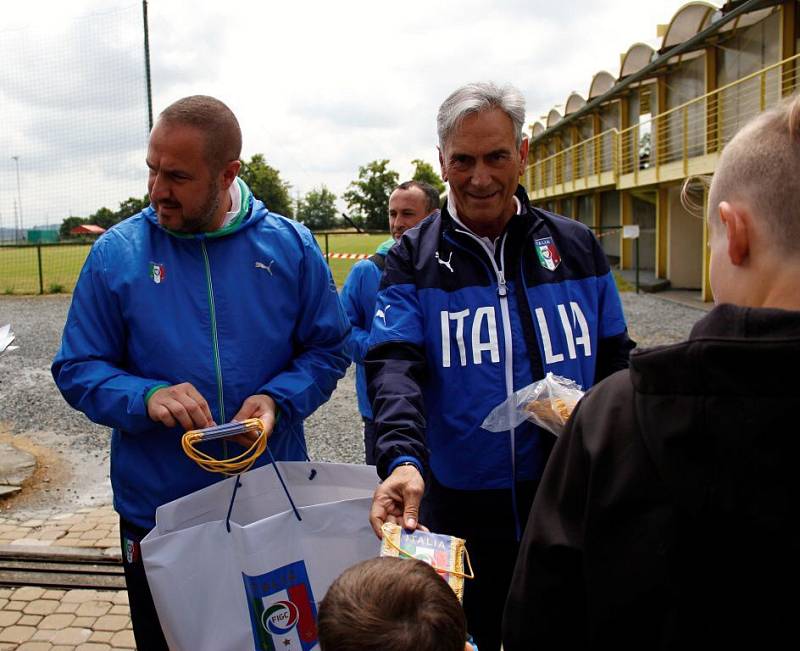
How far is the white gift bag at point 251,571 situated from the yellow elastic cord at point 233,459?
0.08 meters

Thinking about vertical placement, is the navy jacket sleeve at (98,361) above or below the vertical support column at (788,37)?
below

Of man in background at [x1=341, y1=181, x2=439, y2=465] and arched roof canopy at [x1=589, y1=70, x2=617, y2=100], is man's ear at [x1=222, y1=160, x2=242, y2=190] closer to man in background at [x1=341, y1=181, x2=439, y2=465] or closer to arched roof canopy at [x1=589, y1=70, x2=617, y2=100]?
man in background at [x1=341, y1=181, x2=439, y2=465]

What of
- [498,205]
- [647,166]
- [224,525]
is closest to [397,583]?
[224,525]

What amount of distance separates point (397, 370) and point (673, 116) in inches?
858

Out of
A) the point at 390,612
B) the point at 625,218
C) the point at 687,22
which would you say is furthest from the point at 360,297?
the point at 625,218

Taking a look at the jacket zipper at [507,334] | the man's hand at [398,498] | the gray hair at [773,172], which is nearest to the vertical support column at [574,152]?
the jacket zipper at [507,334]

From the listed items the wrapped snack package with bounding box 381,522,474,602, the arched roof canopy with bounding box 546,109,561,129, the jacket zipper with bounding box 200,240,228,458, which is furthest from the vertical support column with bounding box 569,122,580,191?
the wrapped snack package with bounding box 381,522,474,602

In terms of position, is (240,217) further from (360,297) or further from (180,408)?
(360,297)

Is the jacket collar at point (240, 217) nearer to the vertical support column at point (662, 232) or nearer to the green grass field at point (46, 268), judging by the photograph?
the green grass field at point (46, 268)

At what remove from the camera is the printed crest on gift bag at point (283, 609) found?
2035mm

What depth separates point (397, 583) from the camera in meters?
1.44

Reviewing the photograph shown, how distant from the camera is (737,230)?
1.06 m

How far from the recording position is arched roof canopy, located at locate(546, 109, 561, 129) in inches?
1335

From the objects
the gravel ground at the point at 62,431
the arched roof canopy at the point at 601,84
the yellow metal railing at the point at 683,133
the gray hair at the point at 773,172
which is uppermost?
the arched roof canopy at the point at 601,84
